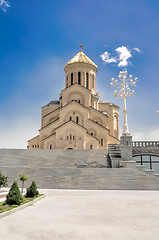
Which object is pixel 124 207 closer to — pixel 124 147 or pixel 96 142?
pixel 124 147

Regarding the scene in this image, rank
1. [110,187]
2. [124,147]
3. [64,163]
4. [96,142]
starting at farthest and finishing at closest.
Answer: [96,142] < [64,163] < [124,147] < [110,187]

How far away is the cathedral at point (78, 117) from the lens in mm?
30391

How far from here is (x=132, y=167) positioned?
609 inches

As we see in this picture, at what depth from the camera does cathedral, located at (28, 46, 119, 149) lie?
99.7ft

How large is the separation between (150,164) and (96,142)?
9.57 meters

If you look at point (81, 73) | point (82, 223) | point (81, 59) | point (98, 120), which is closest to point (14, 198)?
point (82, 223)

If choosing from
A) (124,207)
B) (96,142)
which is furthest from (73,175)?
(96,142)

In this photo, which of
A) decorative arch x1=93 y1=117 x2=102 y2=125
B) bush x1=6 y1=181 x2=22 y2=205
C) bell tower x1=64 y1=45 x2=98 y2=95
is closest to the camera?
bush x1=6 y1=181 x2=22 y2=205

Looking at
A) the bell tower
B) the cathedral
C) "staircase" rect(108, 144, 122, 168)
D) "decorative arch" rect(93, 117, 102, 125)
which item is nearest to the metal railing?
"staircase" rect(108, 144, 122, 168)

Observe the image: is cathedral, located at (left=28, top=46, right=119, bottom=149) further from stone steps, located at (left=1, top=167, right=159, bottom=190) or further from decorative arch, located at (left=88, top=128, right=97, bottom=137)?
stone steps, located at (left=1, top=167, right=159, bottom=190)

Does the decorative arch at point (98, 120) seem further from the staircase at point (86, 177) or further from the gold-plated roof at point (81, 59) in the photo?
the staircase at point (86, 177)

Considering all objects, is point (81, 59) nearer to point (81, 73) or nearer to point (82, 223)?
point (81, 73)

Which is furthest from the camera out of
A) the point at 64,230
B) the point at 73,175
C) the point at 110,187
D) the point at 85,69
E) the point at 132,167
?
the point at 85,69

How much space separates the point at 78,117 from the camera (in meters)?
33.8
